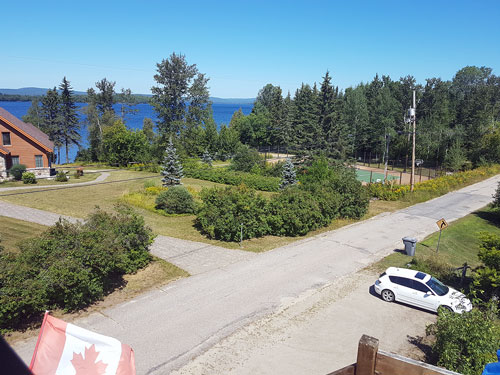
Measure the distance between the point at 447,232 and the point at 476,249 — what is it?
2224mm

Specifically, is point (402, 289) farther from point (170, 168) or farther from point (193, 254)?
point (170, 168)

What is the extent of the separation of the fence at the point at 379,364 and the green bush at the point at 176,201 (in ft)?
71.1

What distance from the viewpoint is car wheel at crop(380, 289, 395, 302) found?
13593 mm

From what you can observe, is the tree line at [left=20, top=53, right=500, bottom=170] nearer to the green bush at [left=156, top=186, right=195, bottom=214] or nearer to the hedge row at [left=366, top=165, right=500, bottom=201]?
the hedge row at [left=366, top=165, right=500, bottom=201]

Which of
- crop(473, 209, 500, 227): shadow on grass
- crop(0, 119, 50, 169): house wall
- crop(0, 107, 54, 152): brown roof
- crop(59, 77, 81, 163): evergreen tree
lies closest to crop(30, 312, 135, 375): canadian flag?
crop(473, 209, 500, 227): shadow on grass

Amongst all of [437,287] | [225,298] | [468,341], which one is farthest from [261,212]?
[468,341]

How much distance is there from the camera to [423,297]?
514 inches

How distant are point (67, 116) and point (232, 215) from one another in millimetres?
54596

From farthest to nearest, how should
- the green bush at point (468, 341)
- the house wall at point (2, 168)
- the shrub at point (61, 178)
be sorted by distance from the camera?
the shrub at point (61, 178) → the house wall at point (2, 168) → the green bush at point (468, 341)

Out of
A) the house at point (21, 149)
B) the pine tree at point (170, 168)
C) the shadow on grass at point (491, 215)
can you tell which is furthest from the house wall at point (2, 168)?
Result: the shadow on grass at point (491, 215)

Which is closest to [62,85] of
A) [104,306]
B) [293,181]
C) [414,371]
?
[293,181]

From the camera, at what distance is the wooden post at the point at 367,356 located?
2973 mm

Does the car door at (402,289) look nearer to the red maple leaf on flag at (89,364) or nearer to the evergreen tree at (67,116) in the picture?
the red maple leaf on flag at (89,364)

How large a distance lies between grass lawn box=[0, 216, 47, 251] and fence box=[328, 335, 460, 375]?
17.1 meters
